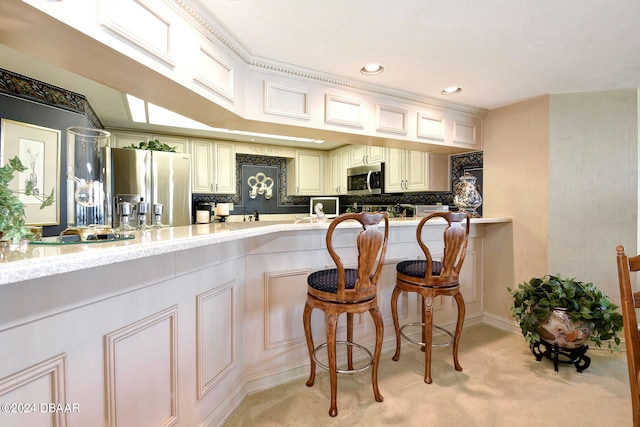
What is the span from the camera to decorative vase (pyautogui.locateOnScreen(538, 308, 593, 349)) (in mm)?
2023

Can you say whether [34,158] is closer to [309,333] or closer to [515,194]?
[309,333]

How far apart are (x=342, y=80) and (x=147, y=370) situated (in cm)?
212

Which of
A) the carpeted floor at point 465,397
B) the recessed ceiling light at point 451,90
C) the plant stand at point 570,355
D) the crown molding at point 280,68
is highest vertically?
the recessed ceiling light at point 451,90

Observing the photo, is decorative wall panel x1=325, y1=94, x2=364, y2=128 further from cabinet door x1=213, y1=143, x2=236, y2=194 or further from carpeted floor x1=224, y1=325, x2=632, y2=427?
cabinet door x1=213, y1=143, x2=236, y2=194

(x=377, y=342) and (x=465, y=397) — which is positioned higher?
(x=377, y=342)

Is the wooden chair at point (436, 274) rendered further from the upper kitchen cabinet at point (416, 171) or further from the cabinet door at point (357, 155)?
the cabinet door at point (357, 155)

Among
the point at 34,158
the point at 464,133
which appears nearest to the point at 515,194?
the point at 464,133

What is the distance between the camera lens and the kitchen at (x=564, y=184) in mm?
2338

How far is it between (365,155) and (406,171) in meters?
0.87

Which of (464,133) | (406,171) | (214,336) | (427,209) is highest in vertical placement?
(464,133)

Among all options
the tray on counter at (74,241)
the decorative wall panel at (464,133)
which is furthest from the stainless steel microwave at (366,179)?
the tray on counter at (74,241)

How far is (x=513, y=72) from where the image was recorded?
6.93 ft

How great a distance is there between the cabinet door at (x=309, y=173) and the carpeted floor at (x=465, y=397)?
3325 millimetres

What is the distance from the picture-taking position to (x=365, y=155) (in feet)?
13.9
